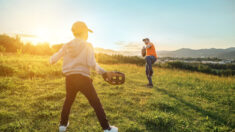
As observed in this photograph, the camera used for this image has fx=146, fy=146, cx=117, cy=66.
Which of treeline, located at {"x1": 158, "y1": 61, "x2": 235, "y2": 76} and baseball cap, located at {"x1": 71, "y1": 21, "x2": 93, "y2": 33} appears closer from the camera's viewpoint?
baseball cap, located at {"x1": 71, "y1": 21, "x2": 93, "y2": 33}

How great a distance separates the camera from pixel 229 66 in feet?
311

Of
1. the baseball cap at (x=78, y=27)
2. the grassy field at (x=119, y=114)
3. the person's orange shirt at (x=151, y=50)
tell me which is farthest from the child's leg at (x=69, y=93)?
the person's orange shirt at (x=151, y=50)

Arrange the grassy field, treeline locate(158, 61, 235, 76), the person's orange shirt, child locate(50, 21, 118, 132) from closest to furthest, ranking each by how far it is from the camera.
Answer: child locate(50, 21, 118, 132), the grassy field, the person's orange shirt, treeline locate(158, 61, 235, 76)

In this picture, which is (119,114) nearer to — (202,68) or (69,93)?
(69,93)

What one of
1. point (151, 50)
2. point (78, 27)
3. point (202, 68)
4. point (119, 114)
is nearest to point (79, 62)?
point (78, 27)

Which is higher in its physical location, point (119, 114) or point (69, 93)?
point (69, 93)

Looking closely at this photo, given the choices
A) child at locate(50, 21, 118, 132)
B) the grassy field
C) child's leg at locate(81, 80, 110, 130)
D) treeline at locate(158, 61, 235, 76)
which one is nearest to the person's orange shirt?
the grassy field

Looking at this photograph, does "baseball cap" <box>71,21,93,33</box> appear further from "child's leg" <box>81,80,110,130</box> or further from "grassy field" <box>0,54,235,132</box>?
"grassy field" <box>0,54,235,132</box>

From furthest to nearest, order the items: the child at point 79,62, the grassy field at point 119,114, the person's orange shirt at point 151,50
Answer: the person's orange shirt at point 151,50 → the grassy field at point 119,114 → the child at point 79,62

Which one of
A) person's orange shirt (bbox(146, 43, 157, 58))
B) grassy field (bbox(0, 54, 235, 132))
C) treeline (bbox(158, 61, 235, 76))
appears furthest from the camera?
treeline (bbox(158, 61, 235, 76))

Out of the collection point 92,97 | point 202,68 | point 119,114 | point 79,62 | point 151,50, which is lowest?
point 202,68

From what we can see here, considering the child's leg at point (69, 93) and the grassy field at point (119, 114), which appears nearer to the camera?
the child's leg at point (69, 93)

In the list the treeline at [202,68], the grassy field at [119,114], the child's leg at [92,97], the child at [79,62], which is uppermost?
the child at [79,62]

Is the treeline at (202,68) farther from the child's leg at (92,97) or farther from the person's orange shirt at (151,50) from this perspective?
the child's leg at (92,97)
